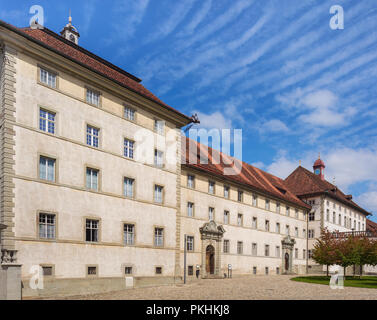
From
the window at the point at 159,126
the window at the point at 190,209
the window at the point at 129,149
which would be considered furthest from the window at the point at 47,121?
the window at the point at 190,209

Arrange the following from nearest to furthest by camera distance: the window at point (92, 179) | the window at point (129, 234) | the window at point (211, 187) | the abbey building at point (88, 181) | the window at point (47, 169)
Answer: the abbey building at point (88, 181) < the window at point (47, 169) < the window at point (92, 179) < the window at point (129, 234) < the window at point (211, 187)

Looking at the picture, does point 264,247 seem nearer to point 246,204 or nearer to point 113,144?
point 246,204

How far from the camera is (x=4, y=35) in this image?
2038 centimetres

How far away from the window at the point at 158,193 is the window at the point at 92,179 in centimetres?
561

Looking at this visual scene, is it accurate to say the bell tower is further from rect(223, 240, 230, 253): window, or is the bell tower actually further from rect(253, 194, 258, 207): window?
rect(253, 194, 258, 207): window

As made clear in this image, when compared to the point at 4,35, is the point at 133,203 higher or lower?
lower

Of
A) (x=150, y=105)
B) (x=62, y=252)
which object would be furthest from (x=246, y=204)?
(x=62, y=252)

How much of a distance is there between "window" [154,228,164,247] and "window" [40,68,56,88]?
12.4 metres

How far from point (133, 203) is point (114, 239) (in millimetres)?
2931

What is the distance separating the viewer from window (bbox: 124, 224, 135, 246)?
85.6 feet

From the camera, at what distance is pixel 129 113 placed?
91.2 ft

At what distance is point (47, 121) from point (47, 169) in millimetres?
2745

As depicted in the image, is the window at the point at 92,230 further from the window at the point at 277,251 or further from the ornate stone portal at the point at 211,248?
Result: the window at the point at 277,251

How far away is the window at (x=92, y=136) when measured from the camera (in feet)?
80.5
